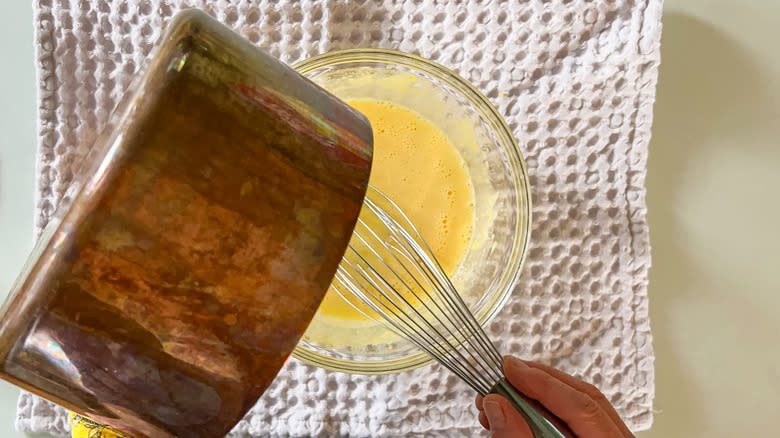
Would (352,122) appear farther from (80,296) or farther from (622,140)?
(622,140)

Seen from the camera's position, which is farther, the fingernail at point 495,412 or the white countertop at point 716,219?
the white countertop at point 716,219

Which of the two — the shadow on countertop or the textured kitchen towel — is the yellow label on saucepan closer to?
the textured kitchen towel

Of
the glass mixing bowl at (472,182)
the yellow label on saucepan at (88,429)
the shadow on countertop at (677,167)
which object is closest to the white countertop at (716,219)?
the shadow on countertop at (677,167)

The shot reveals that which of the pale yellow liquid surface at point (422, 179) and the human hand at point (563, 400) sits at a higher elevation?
the pale yellow liquid surface at point (422, 179)

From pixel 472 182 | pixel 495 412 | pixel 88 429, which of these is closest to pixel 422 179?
pixel 472 182

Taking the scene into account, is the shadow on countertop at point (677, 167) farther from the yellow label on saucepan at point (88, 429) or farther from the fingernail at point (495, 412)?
the yellow label on saucepan at point (88, 429)

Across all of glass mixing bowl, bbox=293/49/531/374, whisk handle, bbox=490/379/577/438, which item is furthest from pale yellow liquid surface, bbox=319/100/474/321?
whisk handle, bbox=490/379/577/438

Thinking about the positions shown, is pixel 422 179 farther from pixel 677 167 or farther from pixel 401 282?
pixel 677 167

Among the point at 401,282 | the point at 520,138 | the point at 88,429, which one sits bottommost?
the point at 88,429

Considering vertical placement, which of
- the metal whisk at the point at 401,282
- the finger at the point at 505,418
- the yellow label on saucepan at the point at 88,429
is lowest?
the yellow label on saucepan at the point at 88,429
